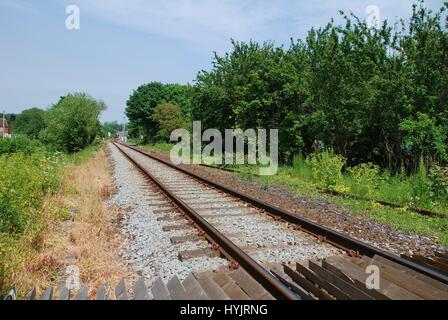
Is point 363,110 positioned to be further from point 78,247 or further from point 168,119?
point 168,119

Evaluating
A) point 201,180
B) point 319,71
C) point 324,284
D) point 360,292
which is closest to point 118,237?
point 324,284

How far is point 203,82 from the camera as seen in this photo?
2511 cm

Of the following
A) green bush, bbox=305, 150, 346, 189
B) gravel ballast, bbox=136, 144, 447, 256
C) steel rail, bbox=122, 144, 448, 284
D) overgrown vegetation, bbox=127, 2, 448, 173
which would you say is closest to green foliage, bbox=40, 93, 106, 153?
overgrown vegetation, bbox=127, 2, 448, 173

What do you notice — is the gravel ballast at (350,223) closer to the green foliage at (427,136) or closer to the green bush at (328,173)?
the green bush at (328,173)

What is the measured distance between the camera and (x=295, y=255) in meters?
5.05

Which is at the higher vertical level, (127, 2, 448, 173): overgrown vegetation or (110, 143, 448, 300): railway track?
(127, 2, 448, 173): overgrown vegetation

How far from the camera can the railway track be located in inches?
141

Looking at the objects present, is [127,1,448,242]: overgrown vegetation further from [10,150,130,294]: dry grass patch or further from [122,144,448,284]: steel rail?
[10,150,130,294]: dry grass patch

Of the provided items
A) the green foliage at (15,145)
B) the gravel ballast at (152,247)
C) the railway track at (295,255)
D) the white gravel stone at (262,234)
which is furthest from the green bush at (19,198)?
the green foliage at (15,145)

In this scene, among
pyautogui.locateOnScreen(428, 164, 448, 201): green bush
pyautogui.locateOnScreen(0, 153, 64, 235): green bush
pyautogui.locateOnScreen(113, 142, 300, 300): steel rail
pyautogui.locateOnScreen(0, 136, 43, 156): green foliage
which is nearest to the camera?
pyautogui.locateOnScreen(113, 142, 300, 300): steel rail

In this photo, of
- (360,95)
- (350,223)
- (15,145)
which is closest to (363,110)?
(360,95)

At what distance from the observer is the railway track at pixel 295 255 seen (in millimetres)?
3586

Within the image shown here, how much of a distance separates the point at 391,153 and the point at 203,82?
15.6 m
